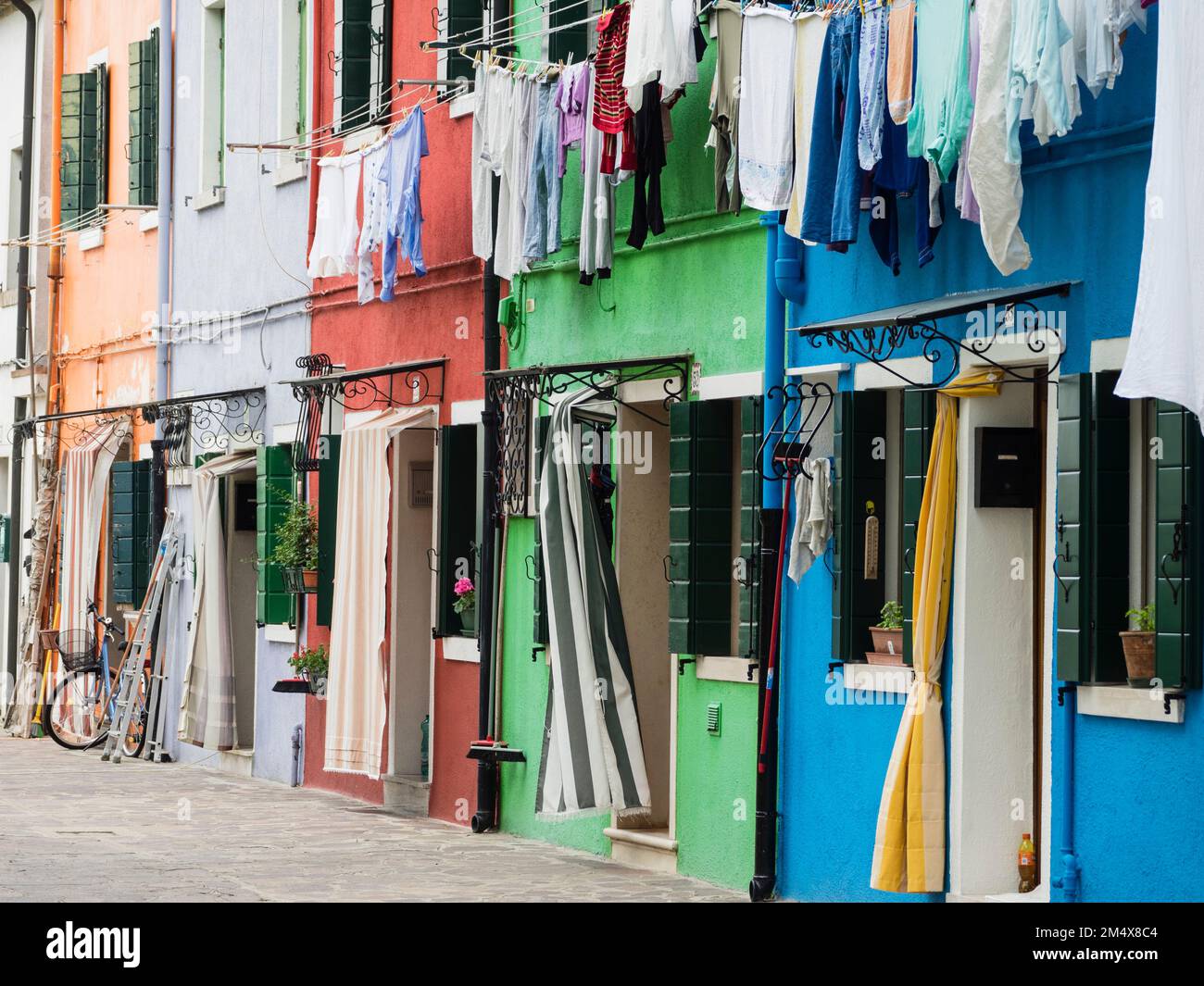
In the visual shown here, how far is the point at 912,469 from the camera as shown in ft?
36.4

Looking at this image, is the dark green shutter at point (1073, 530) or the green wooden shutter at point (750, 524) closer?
the dark green shutter at point (1073, 530)

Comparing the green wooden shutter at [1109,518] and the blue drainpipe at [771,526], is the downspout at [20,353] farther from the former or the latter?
the green wooden shutter at [1109,518]

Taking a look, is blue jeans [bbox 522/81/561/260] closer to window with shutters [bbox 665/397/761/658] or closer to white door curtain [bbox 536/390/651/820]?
white door curtain [bbox 536/390/651/820]

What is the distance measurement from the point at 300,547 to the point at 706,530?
262 inches

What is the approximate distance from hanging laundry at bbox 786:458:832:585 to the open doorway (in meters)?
5.89

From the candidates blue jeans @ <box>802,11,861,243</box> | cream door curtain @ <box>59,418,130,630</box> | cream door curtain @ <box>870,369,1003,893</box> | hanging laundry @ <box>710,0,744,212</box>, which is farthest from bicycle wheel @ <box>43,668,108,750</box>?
blue jeans @ <box>802,11,861,243</box>

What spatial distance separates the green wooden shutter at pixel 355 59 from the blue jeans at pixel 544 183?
4.12m

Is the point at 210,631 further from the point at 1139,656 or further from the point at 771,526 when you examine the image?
the point at 1139,656

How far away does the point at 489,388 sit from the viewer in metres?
15.9

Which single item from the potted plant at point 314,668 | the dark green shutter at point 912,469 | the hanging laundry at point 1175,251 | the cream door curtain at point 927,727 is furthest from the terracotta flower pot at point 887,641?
the potted plant at point 314,668

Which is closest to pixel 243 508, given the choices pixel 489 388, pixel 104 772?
pixel 104 772

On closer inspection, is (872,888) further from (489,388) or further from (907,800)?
(489,388)

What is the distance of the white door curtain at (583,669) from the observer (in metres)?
13.6

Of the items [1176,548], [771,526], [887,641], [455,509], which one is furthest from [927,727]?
[455,509]
